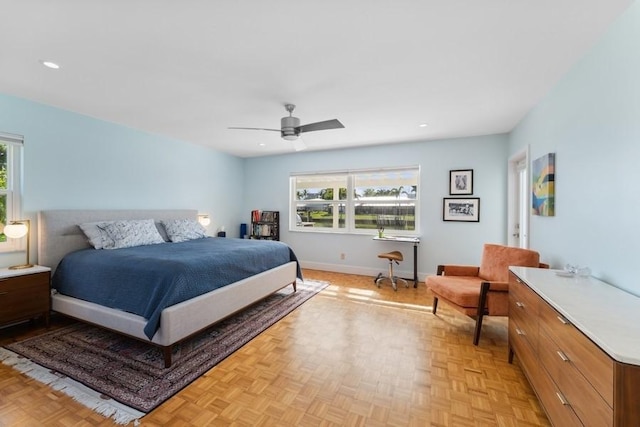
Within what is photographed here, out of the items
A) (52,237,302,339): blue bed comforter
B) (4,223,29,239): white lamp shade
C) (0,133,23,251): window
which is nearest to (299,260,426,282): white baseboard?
(52,237,302,339): blue bed comforter

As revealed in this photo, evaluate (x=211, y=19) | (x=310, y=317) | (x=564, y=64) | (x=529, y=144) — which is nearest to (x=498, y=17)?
(x=564, y=64)

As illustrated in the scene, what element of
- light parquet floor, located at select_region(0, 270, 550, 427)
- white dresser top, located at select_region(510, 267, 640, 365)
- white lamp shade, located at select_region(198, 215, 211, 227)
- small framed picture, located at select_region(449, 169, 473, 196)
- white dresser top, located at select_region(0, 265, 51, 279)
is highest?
small framed picture, located at select_region(449, 169, 473, 196)

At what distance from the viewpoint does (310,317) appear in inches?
121

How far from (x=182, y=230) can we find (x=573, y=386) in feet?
14.3

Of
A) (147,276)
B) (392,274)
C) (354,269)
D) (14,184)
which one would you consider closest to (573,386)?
(147,276)

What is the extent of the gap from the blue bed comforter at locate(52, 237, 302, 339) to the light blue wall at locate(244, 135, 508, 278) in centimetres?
248

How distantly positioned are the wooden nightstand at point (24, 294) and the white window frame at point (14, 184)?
1.28 feet

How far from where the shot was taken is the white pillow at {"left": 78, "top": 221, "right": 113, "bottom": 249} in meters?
3.08

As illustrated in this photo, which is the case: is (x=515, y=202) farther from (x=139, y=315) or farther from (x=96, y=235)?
(x=96, y=235)

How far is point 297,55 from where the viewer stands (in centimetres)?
205

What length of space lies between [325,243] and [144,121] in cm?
360

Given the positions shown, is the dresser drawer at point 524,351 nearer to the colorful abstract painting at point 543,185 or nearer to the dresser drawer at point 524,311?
the dresser drawer at point 524,311

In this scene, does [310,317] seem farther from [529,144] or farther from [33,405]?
[529,144]

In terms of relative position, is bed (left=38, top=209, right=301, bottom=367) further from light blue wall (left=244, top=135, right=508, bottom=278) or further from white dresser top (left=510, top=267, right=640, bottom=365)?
white dresser top (left=510, top=267, right=640, bottom=365)
